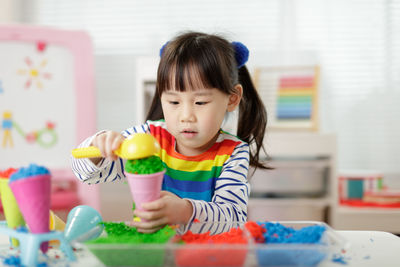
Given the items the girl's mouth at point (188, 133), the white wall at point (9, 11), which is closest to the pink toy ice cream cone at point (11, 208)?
the girl's mouth at point (188, 133)

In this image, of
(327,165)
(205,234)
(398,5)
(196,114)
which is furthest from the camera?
(398,5)

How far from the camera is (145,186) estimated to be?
593mm

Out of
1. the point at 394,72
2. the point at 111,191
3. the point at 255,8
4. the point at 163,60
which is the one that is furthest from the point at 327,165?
the point at 163,60

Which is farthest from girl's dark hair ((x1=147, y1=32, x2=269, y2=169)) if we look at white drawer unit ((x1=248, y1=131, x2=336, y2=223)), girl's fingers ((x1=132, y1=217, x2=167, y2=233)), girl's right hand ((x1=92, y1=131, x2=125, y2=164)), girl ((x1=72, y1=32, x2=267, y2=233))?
white drawer unit ((x1=248, y1=131, x2=336, y2=223))

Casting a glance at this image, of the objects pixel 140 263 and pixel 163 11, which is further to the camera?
pixel 163 11

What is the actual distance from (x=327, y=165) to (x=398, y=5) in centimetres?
123

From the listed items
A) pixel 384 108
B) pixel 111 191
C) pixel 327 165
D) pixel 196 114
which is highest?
pixel 196 114

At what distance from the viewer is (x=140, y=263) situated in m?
0.52

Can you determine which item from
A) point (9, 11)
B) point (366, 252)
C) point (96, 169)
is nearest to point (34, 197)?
point (96, 169)

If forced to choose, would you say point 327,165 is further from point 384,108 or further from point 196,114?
point 196,114

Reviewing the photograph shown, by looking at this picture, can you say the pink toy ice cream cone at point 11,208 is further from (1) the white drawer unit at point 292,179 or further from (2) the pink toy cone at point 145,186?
(1) the white drawer unit at point 292,179

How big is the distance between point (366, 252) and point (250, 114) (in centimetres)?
58

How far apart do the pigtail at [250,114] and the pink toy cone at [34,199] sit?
0.67m

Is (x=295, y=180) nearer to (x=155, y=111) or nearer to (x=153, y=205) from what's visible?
(x=155, y=111)
